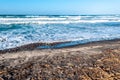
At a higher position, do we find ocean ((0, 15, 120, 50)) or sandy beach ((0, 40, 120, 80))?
sandy beach ((0, 40, 120, 80))

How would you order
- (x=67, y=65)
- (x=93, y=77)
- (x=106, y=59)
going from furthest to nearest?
1. (x=106, y=59)
2. (x=67, y=65)
3. (x=93, y=77)

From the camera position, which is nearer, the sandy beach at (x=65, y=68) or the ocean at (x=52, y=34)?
the sandy beach at (x=65, y=68)

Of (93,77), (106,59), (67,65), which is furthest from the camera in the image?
(106,59)

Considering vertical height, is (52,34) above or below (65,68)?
below

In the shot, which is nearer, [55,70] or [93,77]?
[93,77]

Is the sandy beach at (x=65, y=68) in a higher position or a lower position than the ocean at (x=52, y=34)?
higher

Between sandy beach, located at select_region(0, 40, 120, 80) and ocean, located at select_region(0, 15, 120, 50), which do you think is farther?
ocean, located at select_region(0, 15, 120, 50)

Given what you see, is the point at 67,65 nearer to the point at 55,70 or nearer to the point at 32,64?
the point at 55,70

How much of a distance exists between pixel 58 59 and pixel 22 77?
1.66m

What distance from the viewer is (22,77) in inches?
220

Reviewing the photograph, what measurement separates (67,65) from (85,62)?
21.7 inches

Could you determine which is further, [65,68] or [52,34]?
[52,34]

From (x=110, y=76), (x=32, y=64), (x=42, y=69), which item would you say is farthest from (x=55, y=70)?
(x=110, y=76)

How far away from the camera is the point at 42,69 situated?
19.8 ft
